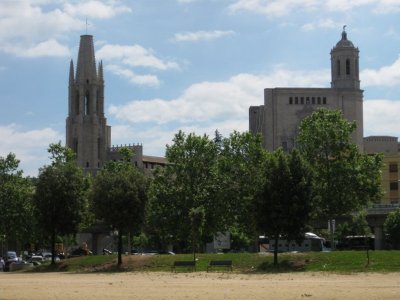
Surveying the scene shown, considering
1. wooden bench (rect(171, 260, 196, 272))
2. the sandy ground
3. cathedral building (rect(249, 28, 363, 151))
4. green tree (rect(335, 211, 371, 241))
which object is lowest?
the sandy ground

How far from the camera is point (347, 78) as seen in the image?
18550 cm

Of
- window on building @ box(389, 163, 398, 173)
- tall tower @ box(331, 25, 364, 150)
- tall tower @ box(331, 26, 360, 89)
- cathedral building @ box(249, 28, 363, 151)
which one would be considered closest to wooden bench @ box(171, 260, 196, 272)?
window on building @ box(389, 163, 398, 173)

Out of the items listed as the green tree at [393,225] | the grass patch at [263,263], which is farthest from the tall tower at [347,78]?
the grass patch at [263,263]

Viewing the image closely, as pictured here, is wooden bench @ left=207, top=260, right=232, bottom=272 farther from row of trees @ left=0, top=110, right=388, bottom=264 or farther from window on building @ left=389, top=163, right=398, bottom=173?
window on building @ left=389, top=163, right=398, bottom=173

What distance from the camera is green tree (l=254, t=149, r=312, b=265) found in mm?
62000

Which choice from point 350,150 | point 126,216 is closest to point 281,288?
point 126,216

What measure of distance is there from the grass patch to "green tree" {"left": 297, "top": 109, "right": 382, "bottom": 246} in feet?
60.5

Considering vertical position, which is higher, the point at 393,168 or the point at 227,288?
the point at 393,168

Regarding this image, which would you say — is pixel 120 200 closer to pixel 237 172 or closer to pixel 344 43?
pixel 237 172

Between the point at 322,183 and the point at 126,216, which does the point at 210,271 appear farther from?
the point at 322,183

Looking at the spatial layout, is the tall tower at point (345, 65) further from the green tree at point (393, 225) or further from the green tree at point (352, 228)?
the green tree at point (393, 225)

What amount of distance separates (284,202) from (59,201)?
21.8 meters

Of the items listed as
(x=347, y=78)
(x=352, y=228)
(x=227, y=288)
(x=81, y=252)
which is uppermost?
(x=347, y=78)

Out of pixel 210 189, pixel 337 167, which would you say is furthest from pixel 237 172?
pixel 337 167
